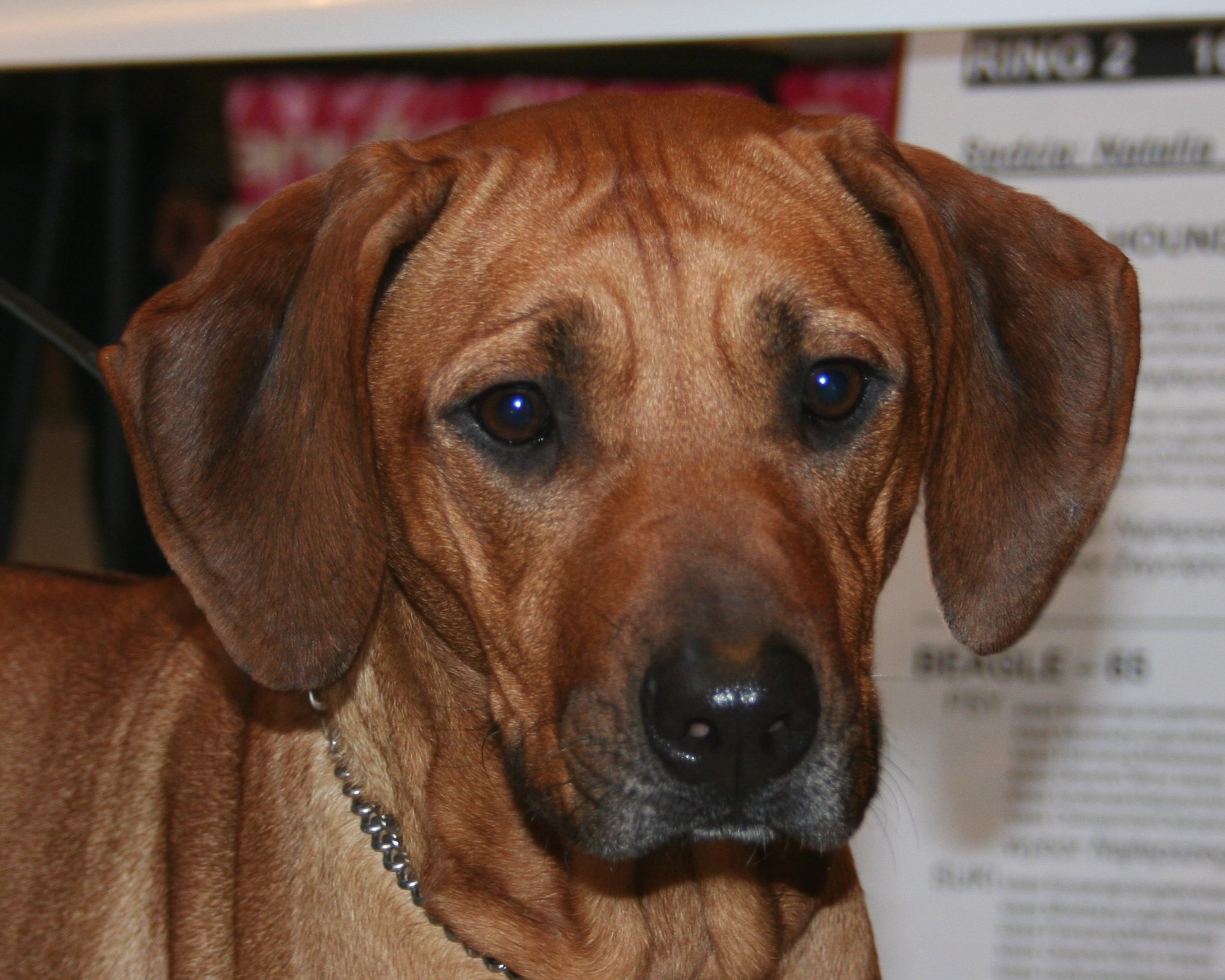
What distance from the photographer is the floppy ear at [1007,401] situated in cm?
225

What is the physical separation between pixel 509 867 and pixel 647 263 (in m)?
0.96

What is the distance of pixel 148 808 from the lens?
2.42 m

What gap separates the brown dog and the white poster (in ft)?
4.28

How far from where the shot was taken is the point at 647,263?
2012mm

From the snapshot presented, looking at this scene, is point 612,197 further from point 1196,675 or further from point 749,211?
point 1196,675

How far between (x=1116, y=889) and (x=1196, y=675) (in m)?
0.63

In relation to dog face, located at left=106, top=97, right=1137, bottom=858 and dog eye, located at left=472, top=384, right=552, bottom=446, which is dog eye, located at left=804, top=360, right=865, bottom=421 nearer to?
dog face, located at left=106, top=97, right=1137, bottom=858

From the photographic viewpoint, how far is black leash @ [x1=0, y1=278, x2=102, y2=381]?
2.55 metres

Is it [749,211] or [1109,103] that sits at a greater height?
[749,211]

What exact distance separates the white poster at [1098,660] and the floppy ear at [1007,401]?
4.01 ft

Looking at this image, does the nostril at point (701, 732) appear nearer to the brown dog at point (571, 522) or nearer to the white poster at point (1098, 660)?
the brown dog at point (571, 522)

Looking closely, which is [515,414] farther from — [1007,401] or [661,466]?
[1007,401]

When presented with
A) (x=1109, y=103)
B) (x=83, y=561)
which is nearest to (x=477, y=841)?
(x=1109, y=103)

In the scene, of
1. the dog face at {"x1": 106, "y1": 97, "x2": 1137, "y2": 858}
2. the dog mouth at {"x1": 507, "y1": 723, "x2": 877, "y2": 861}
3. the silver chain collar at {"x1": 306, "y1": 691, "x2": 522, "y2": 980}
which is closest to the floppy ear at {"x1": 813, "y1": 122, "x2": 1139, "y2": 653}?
the dog face at {"x1": 106, "y1": 97, "x2": 1137, "y2": 858}
